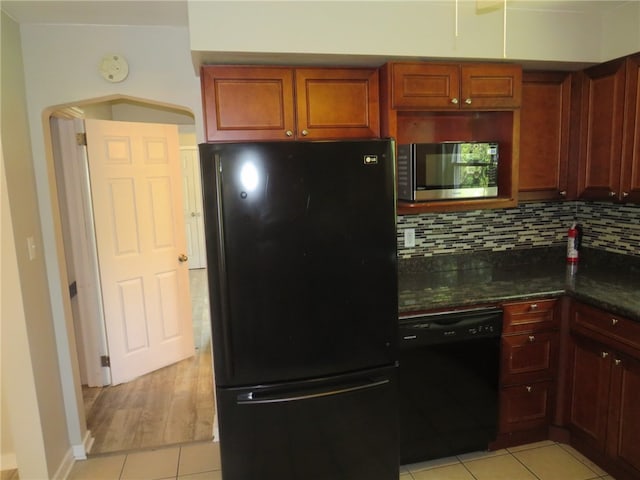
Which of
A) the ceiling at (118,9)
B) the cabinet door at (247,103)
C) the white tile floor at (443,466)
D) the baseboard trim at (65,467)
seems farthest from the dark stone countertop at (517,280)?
the baseboard trim at (65,467)

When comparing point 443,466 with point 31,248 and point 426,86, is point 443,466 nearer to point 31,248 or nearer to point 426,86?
point 426,86

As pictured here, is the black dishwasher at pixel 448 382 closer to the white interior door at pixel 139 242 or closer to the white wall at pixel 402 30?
the white wall at pixel 402 30

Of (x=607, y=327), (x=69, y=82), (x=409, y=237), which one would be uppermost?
(x=69, y=82)

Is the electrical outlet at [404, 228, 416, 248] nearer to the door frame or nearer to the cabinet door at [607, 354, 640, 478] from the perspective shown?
the cabinet door at [607, 354, 640, 478]

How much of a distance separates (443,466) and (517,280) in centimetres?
109

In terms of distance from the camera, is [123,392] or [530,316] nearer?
[530,316]

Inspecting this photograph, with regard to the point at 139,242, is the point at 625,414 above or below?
below

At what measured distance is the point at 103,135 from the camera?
323 centimetres

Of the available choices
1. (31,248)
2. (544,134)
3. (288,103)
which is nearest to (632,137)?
(544,134)

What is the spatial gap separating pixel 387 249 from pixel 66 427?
6.77ft

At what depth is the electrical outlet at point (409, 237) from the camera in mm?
2750

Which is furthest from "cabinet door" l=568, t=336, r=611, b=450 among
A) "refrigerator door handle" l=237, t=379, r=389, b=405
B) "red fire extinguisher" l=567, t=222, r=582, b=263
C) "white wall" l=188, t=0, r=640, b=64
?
"white wall" l=188, t=0, r=640, b=64

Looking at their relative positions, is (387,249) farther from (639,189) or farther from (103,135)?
(103,135)

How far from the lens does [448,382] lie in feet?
7.46
